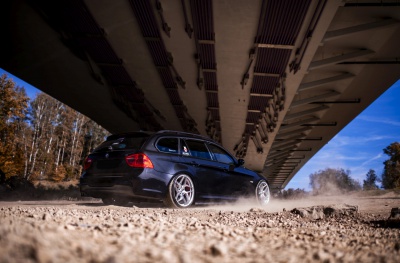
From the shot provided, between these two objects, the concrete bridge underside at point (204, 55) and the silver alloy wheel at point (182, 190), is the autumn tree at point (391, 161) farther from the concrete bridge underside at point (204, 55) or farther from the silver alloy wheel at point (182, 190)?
the silver alloy wheel at point (182, 190)

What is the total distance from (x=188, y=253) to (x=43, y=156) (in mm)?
49645

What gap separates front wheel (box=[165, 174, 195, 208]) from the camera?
562 centimetres

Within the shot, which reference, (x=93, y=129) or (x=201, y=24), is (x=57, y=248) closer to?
(x=201, y=24)

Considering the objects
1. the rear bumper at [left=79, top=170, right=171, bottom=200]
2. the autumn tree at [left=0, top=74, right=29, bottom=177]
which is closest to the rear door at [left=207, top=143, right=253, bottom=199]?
the rear bumper at [left=79, top=170, right=171, bottom=200]

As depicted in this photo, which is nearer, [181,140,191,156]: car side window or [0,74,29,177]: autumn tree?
[181,140,191,156]: car side window

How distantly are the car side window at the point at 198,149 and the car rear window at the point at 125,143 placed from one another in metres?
1.14

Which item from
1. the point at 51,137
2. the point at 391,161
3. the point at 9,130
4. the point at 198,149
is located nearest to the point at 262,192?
the point at 198,149

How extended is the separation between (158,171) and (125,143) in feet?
3.29

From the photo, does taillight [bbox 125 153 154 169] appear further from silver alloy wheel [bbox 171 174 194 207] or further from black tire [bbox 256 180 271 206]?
black tire [bbox 256 180 271 206]

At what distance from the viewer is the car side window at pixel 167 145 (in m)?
5.86

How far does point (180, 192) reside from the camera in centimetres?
585

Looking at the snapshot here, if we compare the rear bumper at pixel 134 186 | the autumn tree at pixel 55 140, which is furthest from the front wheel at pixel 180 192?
the autumn tree at pixel 55 140

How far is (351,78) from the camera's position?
1326cm

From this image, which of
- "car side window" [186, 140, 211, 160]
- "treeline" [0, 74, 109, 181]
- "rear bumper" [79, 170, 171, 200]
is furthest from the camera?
"treeline" [0, 74, 109, 181]
